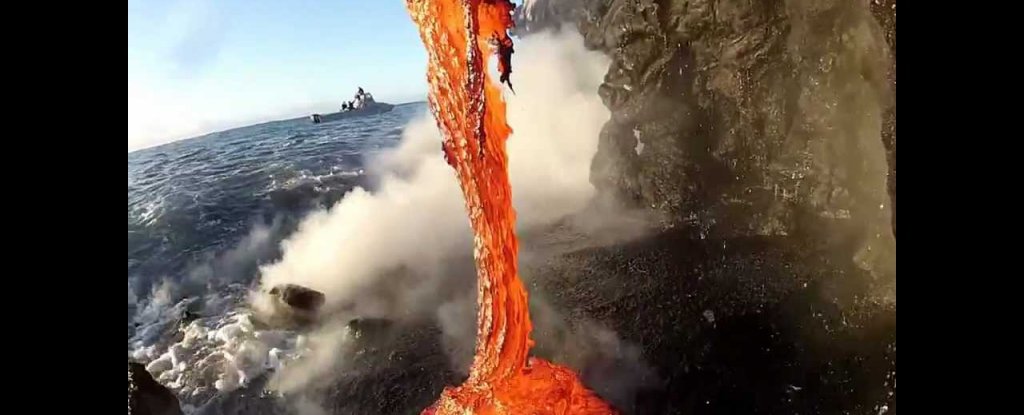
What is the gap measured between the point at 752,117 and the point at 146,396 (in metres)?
13.0

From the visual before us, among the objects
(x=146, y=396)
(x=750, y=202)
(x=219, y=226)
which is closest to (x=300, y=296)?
(x=219, y=226)

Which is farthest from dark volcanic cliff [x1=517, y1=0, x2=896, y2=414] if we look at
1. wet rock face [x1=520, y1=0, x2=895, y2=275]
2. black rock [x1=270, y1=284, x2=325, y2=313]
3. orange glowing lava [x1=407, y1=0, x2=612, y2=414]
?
black rock [x1=270, y1=284, x2=325, y2=313]

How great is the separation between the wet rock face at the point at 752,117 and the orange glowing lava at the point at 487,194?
17.1 ft

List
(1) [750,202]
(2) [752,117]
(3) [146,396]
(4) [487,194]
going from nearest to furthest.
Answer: (4) [487,194] → (3) [146,396] → (2) [752,117] → (1) [750,202]

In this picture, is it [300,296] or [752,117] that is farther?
[752,117]

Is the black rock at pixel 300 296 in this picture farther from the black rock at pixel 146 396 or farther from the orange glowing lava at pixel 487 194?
the orange glowing lava at pixel 487 194

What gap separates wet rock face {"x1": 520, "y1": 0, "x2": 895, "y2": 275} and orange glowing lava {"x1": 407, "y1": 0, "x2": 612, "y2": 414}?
5.22m

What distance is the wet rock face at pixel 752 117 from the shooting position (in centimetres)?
1062

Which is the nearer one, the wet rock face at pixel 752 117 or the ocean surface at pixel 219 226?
the ocean surface at pixel 219 226

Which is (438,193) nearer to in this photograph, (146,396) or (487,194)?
(487,194)

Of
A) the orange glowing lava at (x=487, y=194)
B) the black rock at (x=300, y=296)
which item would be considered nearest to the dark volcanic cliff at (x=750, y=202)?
the orange glowing lava at (x=487, y=194)

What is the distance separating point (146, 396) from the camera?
8.09 metres
